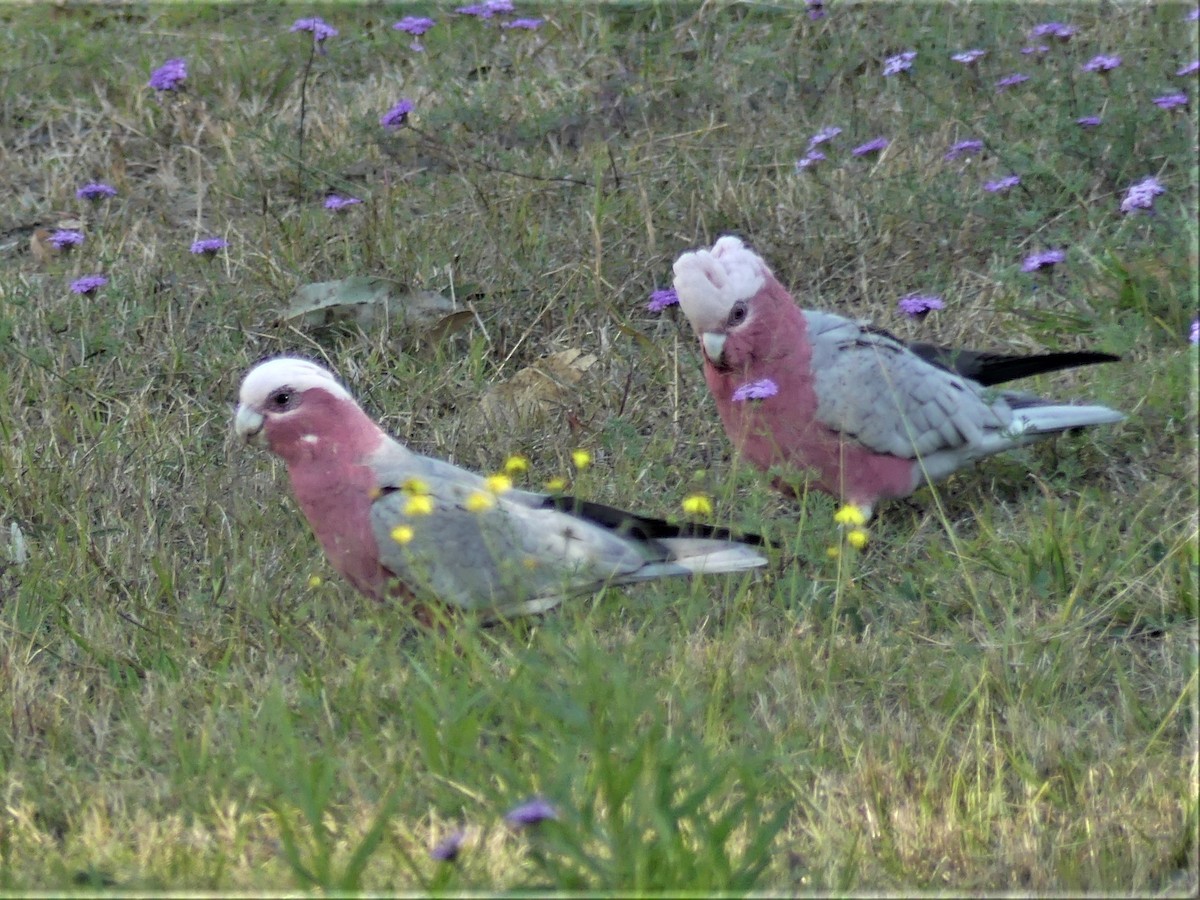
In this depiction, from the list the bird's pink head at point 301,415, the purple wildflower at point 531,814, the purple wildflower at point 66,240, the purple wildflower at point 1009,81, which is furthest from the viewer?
the purple wildflower at point 1009,81

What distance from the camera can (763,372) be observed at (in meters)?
3.75

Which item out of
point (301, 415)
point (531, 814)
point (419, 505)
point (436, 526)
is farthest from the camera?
point (301, 415)

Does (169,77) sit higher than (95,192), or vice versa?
(169,77)

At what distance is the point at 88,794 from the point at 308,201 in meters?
3.06

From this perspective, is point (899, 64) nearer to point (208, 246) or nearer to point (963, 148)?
point (963, 148)

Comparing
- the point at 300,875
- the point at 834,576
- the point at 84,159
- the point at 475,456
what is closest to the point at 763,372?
the point at 834,576

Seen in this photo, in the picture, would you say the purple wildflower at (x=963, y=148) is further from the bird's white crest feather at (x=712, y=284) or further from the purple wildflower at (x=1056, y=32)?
the bird's white crest feather at (x=712, y=284)

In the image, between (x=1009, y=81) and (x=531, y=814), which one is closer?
(x=531, y=814)

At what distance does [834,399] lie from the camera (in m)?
3.74

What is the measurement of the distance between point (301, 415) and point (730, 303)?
3.31 ft

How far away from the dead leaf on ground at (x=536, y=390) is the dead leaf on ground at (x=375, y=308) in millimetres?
292

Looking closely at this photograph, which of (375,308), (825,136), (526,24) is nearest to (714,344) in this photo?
(375,308)

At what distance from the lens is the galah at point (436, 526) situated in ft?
10.5

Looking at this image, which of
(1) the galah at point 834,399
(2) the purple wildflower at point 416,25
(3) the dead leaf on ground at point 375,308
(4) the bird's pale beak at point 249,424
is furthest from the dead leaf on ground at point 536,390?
(2) the purple wildflower at point 416,25
